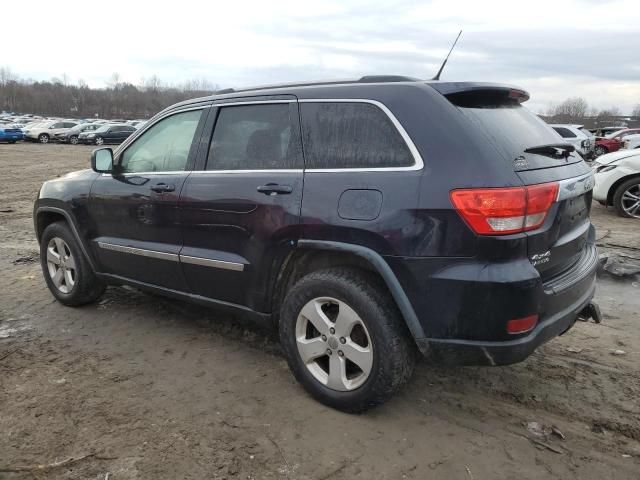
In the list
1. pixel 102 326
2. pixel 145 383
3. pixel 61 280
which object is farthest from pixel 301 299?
pixel 61 280

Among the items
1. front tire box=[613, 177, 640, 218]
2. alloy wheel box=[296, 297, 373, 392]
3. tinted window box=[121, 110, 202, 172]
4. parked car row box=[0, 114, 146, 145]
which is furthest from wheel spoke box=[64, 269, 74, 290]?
parked car row box=[0, 114, 146, 145]

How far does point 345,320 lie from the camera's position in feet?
9.87

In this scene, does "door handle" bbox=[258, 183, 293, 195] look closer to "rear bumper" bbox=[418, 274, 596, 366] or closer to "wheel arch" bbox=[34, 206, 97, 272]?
"rear bumper" bbox=[418, 274, 596, 366]

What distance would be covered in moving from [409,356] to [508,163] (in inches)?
44.4

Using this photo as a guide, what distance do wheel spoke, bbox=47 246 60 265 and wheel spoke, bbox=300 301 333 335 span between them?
2.95 m

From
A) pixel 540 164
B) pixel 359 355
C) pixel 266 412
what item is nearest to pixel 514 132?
pixel 540 164

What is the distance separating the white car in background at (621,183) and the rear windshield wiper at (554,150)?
6.32 m

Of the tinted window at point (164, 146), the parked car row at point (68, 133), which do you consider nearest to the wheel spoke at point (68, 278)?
the tinted window at point (164, 146)

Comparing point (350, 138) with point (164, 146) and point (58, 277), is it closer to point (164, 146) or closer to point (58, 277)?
point (164, 146)

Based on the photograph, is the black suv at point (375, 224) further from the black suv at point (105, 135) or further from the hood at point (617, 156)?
the black suv at point (105, 135)

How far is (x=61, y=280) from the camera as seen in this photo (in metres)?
4.99

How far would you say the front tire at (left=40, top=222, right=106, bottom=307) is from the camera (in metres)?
4.77

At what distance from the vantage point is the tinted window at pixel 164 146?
13.0ft

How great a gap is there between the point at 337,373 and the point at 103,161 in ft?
8.74
